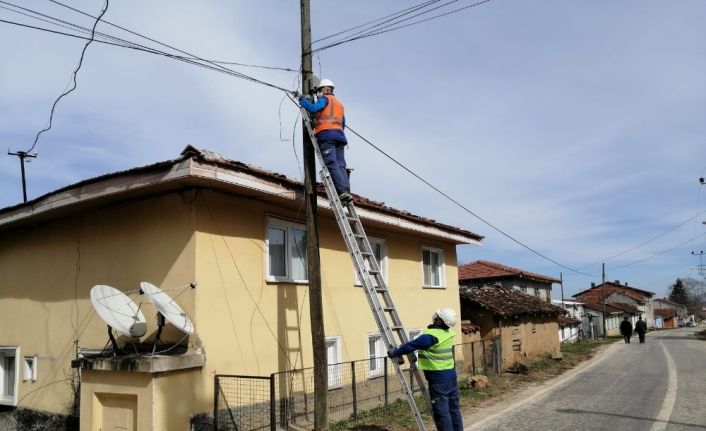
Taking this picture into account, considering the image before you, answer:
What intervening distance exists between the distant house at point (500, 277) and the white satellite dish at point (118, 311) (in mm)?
25492

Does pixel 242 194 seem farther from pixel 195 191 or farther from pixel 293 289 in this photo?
pixel 293 289

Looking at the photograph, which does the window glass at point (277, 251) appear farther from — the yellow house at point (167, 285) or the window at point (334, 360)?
the window at point (334, 360)

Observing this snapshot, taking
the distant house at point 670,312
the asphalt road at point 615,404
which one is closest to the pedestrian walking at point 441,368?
the asphalt road at point 615,404

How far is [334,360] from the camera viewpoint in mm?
11266

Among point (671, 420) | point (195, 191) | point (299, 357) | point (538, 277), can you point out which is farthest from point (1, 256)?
point (538, 277)

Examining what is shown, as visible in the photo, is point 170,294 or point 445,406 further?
point 170,294

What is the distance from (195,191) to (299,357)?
3.58 meters

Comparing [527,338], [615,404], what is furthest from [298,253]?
[527,338]

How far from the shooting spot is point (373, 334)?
40.9 feet

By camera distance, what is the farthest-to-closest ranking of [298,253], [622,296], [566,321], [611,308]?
[622,296] < [611,308] < [566,321] < [298,253]

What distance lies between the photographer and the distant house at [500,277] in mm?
34281

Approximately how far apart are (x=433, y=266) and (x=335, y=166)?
8347mm

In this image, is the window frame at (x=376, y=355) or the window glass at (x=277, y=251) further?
the window frame at (x=376, y=355)

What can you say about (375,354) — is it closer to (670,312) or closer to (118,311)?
(118,311)
